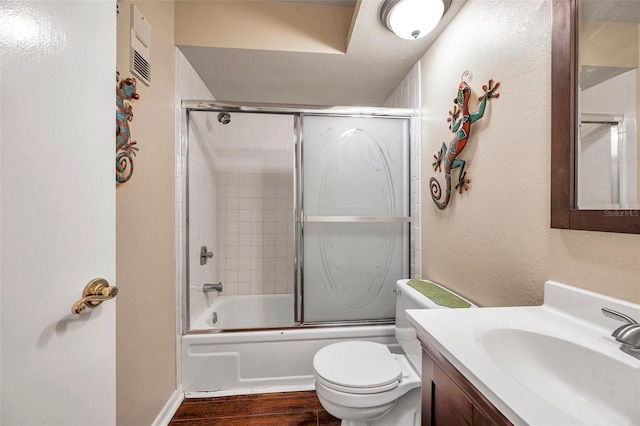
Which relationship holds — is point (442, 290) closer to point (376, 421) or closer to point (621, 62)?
point (376, 421)

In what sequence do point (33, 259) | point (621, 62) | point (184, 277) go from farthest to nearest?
point (184, 277), point (621, 62), point (33, 259)

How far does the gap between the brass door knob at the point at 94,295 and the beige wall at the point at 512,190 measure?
127 centimetres

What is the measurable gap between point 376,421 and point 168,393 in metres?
1.18

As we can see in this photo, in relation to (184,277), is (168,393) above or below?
below

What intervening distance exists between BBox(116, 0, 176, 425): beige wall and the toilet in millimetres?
842

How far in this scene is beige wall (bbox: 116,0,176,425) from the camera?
43.0 inches

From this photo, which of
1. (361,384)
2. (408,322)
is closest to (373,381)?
(361,384)

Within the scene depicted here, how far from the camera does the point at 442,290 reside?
131cm

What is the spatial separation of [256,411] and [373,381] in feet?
2.74

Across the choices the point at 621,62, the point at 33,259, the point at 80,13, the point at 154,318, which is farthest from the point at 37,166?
the point at 621,62

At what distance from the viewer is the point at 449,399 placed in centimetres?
63

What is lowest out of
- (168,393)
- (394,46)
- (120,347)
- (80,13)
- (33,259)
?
(168,393)

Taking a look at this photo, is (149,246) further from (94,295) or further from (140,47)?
(140,47)

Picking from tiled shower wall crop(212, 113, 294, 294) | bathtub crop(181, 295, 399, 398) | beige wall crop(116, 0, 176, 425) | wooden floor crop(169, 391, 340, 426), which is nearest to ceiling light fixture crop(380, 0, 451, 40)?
beige wall crop(116, 0, 176, 425)
